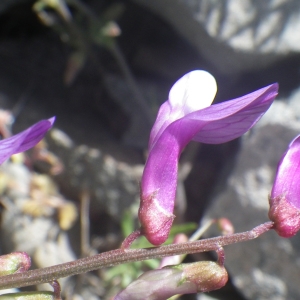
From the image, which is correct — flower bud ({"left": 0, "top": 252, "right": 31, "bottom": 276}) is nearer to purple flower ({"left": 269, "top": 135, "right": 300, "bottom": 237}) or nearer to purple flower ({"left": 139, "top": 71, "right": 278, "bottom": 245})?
purple flower ({"left": 139, "top": 71, "right": 278, "bottom": 245})

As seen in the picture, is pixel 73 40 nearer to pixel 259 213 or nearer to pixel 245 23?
pixel 245 23

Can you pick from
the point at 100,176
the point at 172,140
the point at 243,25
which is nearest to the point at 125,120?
the point at 100,176

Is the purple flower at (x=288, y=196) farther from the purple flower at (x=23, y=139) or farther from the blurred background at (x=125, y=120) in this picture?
the blurred background at (x=125, y=120)

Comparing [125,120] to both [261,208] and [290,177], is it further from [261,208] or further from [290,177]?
[290,177]

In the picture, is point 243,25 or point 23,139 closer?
point 23,139

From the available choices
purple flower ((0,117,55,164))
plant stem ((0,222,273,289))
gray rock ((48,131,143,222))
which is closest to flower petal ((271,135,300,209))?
plant stem ((0,222,273,289))
